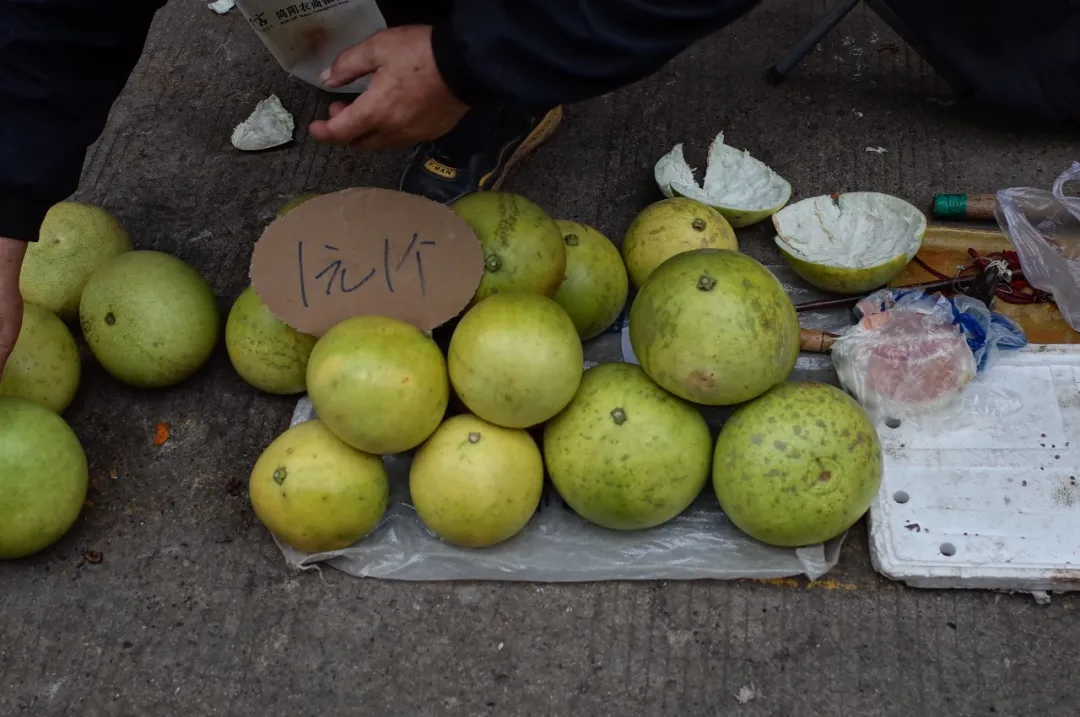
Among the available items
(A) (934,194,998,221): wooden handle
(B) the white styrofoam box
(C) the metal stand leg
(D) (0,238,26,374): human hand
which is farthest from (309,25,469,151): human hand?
(C) the metal stand leg

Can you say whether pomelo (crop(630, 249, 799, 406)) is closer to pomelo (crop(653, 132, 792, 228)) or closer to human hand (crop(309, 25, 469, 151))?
human hand (crop(309, 25, 469, 151))

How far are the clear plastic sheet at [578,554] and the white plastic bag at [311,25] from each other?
1.26m

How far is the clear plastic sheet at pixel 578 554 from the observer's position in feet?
6.78

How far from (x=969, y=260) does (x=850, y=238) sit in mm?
332

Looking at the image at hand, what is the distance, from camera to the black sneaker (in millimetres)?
2777

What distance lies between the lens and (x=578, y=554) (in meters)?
2.11

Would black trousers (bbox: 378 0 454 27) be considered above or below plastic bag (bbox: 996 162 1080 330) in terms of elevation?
above

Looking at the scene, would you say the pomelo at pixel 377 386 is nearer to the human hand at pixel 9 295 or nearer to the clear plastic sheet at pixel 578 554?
the clear plastic sheet at pixel 578 554

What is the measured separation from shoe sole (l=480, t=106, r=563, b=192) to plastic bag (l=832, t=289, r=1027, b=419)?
1.16 metres

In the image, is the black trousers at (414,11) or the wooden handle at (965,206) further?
the wooden handle at (965,206)

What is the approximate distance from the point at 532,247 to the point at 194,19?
2314 mm

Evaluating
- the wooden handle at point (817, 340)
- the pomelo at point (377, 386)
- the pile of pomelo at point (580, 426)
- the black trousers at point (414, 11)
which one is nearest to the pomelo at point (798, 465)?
the pile of pomelo at point (580, 426)

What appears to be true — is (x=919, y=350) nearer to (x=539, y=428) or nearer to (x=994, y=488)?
(x=994, y=488)

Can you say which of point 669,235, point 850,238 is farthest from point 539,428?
point 850,238
